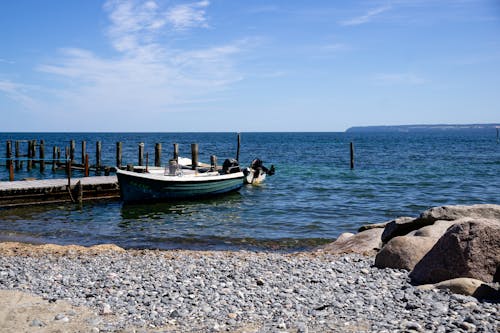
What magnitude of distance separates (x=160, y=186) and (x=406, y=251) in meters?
14.1

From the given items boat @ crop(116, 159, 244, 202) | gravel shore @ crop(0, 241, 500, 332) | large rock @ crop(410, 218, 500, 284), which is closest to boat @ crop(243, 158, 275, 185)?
boat @ crop(116, 159, 244, 202)

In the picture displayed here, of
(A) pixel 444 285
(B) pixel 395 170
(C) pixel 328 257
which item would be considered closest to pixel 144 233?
(C) pixel 328 257

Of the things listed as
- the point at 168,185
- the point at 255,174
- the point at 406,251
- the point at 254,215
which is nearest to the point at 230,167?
the point at 255,174

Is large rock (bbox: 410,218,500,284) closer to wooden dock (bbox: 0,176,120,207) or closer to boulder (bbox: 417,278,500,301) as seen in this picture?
boulder (bbox: 417,278,500,301)

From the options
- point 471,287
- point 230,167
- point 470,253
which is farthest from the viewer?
point 230,167

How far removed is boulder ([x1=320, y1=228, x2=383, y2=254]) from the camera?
37.9ft

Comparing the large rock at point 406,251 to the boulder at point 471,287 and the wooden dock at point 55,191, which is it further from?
the wooden dock at point 55,191

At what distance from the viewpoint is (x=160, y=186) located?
21266mm

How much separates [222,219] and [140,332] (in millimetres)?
12441

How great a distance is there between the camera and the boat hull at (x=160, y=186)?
20875mm

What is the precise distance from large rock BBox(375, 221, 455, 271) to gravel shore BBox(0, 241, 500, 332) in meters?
0.26

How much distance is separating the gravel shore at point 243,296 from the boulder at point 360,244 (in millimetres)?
1358

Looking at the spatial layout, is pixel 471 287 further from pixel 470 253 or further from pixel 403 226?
pixel 403 226

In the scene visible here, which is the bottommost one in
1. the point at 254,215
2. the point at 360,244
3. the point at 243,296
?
the point at 254,215
